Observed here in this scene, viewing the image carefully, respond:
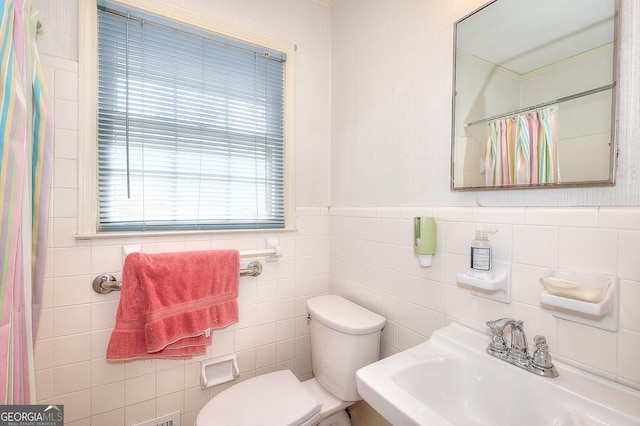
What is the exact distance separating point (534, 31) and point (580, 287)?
0.72 metres

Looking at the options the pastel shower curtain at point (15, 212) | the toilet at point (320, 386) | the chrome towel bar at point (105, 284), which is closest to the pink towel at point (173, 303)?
the chrome towel bar at point (105, 284)

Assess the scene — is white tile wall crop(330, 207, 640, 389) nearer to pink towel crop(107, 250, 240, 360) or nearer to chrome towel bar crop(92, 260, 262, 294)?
pink towel crop(107, 250, 240, 360)

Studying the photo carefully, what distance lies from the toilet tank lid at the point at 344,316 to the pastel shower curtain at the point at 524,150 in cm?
72

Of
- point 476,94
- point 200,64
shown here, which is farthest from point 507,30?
point 200,64

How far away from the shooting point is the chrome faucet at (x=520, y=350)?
701mm

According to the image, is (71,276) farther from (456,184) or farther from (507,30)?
(507,30)

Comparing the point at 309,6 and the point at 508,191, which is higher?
the point at 309,6

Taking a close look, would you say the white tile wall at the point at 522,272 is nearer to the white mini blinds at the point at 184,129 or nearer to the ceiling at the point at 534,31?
the ceiling at the point at 534,31

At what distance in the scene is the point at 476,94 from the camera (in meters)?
0.94

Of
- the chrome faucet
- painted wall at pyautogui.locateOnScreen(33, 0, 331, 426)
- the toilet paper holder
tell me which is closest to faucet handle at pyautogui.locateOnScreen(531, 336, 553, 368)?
the chrome faucet

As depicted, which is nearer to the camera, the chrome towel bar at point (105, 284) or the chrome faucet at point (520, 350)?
the chrome faucet at point (520, 350)

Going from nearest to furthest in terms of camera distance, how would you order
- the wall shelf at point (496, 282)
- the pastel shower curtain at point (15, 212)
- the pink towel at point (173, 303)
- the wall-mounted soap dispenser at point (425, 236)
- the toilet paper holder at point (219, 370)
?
the pastel shower curtain at point (15, 212) < the wall shelf at point (496, 282) < the wall-mounted soap dispenser at point (425, 236) < the pink towel at point (173, 303) < the toilet paper holder at point (219, 370)

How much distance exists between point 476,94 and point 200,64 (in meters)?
1.23

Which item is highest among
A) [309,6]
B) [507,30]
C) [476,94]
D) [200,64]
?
[309,6]
